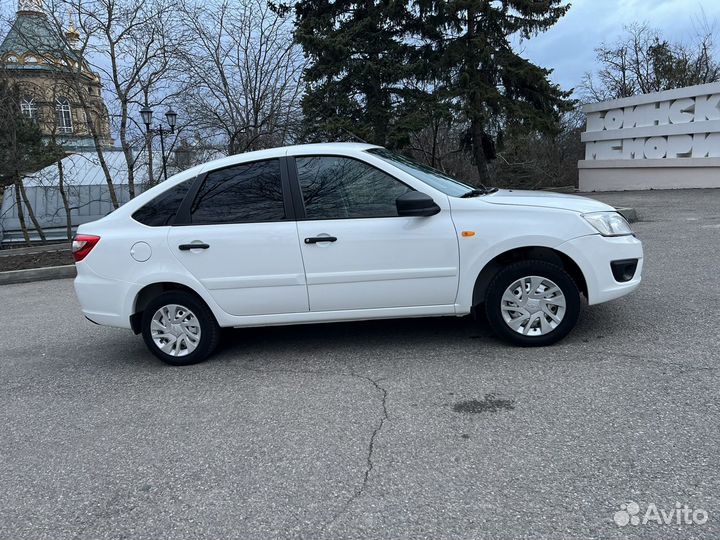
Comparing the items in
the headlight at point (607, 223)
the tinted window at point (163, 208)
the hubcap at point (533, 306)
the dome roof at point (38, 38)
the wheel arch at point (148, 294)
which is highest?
the dome roof at point (38, 38)

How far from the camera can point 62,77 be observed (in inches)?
533

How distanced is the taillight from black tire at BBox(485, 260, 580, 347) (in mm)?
3429

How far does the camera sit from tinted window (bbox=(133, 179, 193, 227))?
4.80m

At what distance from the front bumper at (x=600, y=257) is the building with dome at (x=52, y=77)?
43.4 ft

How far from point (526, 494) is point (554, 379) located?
4.69ft

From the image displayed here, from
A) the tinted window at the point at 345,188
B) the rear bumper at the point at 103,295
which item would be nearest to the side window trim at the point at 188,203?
the rear bumper at the point at 103,295

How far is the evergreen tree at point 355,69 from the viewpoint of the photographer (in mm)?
16328

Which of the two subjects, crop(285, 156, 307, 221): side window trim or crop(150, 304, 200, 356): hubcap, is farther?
crop(150, 304, 200, 356): hubcap

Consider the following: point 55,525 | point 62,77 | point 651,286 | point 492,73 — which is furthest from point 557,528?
point 492,73

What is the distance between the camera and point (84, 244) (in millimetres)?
4848

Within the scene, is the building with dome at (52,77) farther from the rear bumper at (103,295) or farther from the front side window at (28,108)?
the rear bumper at (103,295)

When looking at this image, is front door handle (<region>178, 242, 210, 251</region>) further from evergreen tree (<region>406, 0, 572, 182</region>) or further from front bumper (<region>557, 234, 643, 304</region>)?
evergreen tree (<region>406, 0, 572, 182</region>)

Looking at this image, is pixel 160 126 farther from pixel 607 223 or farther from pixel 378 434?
pixel 378 434

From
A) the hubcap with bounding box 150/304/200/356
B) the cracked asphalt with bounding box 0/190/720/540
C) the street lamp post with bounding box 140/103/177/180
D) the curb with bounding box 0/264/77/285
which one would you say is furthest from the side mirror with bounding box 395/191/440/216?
the street lamp post with bounding box 140/103/177/180
